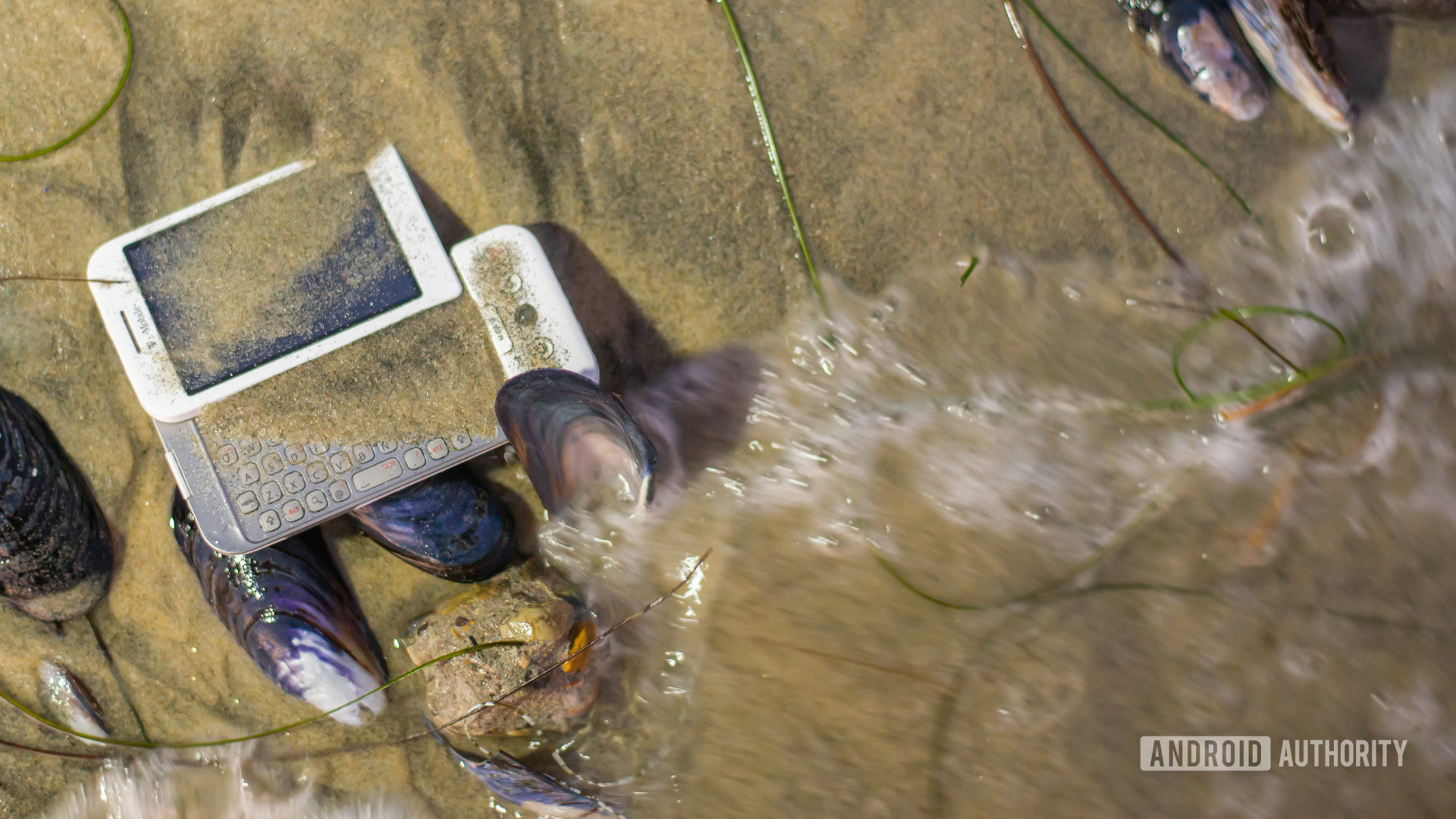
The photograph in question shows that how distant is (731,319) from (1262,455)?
1428 mm

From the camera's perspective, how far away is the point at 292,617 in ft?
7.11

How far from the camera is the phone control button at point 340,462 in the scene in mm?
2100

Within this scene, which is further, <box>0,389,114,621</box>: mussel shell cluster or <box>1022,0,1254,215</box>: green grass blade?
<box>1022,0,1254,215</box>: green grass blade

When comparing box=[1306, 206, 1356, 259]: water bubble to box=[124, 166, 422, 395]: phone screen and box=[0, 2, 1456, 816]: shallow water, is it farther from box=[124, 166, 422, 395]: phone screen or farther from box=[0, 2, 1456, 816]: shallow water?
box=[124, 166, 422, 395]: phone screen

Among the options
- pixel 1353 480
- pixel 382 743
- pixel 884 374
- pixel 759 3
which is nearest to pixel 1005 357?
pixel 884 374

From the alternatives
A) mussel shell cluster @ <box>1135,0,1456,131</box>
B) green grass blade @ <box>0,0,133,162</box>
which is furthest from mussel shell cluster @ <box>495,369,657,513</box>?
mussel shell cluster @ <box>1135,0,1456,131</box>

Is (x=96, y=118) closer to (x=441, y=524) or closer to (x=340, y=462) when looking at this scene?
(x=340, y=462)

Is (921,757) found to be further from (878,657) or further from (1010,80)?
(1010,80)

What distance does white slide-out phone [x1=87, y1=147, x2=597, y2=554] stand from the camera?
2.06 meters

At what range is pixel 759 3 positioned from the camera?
233 centimetres

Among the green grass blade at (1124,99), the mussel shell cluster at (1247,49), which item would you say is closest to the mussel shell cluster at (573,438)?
the green grass blade at (1124,99)

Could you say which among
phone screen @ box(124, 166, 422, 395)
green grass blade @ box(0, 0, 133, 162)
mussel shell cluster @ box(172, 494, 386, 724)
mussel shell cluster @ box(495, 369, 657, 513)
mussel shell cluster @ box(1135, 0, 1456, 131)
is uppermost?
green grass blade @ box(0, 0, 133, 162)

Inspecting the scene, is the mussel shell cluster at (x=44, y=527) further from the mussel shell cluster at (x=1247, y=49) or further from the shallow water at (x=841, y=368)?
the mussel shell cluster at (x=1247, y=49)

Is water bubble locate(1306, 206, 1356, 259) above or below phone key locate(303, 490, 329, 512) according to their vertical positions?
below
